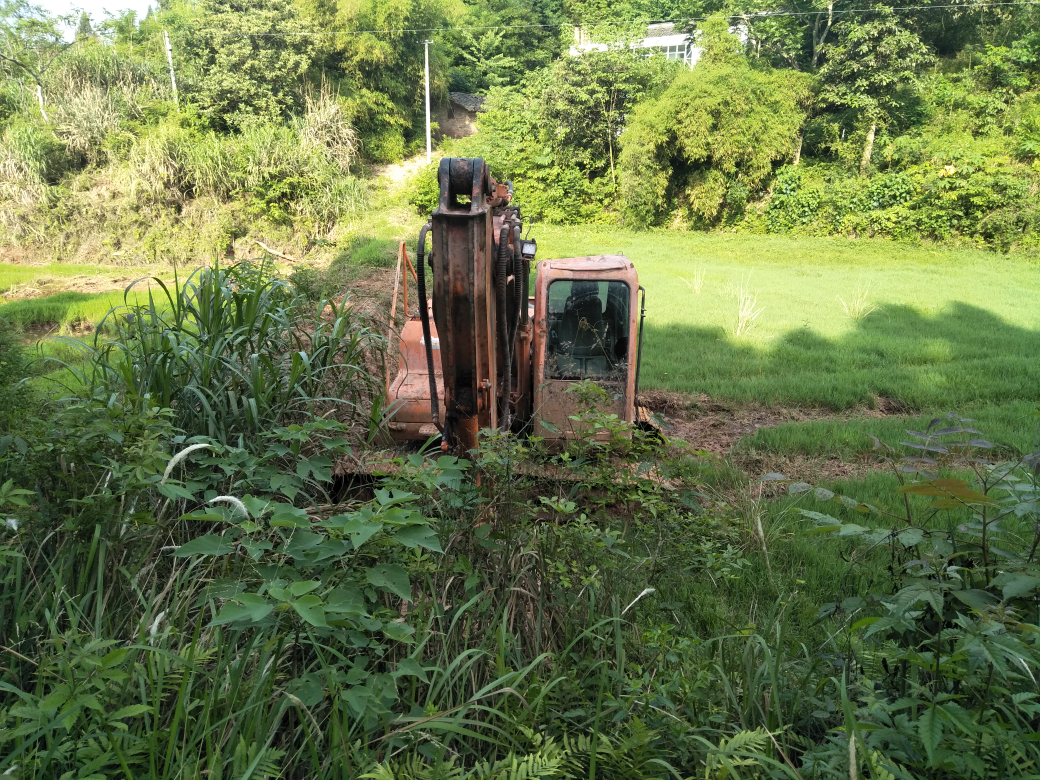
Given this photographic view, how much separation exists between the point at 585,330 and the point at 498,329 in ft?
5.53

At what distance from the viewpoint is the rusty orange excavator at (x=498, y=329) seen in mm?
3781

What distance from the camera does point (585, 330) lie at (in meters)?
5.88

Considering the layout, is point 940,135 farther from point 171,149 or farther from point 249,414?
point 249,414

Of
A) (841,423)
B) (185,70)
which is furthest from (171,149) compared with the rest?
(841,423)

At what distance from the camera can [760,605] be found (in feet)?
13.3

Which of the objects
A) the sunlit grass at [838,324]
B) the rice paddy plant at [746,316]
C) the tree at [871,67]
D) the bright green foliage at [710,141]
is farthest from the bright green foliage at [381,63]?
the rice paddy plant at [746,316]

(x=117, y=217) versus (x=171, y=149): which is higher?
(x=171, y=149)

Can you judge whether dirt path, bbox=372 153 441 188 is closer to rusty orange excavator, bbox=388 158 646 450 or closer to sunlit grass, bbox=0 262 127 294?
sunlit grass, bbox=0 262 127 294

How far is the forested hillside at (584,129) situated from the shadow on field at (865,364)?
1304 cm

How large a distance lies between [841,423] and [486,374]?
6221mm

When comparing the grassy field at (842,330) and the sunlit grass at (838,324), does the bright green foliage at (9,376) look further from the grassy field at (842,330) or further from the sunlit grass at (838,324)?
the sunlit grass at (838,324)

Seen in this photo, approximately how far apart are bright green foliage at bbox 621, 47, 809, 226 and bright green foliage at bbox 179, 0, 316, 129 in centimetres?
1557

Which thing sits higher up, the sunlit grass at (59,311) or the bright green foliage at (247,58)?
the bright green foliage at (247,58)

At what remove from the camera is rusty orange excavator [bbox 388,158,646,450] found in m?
3.78
